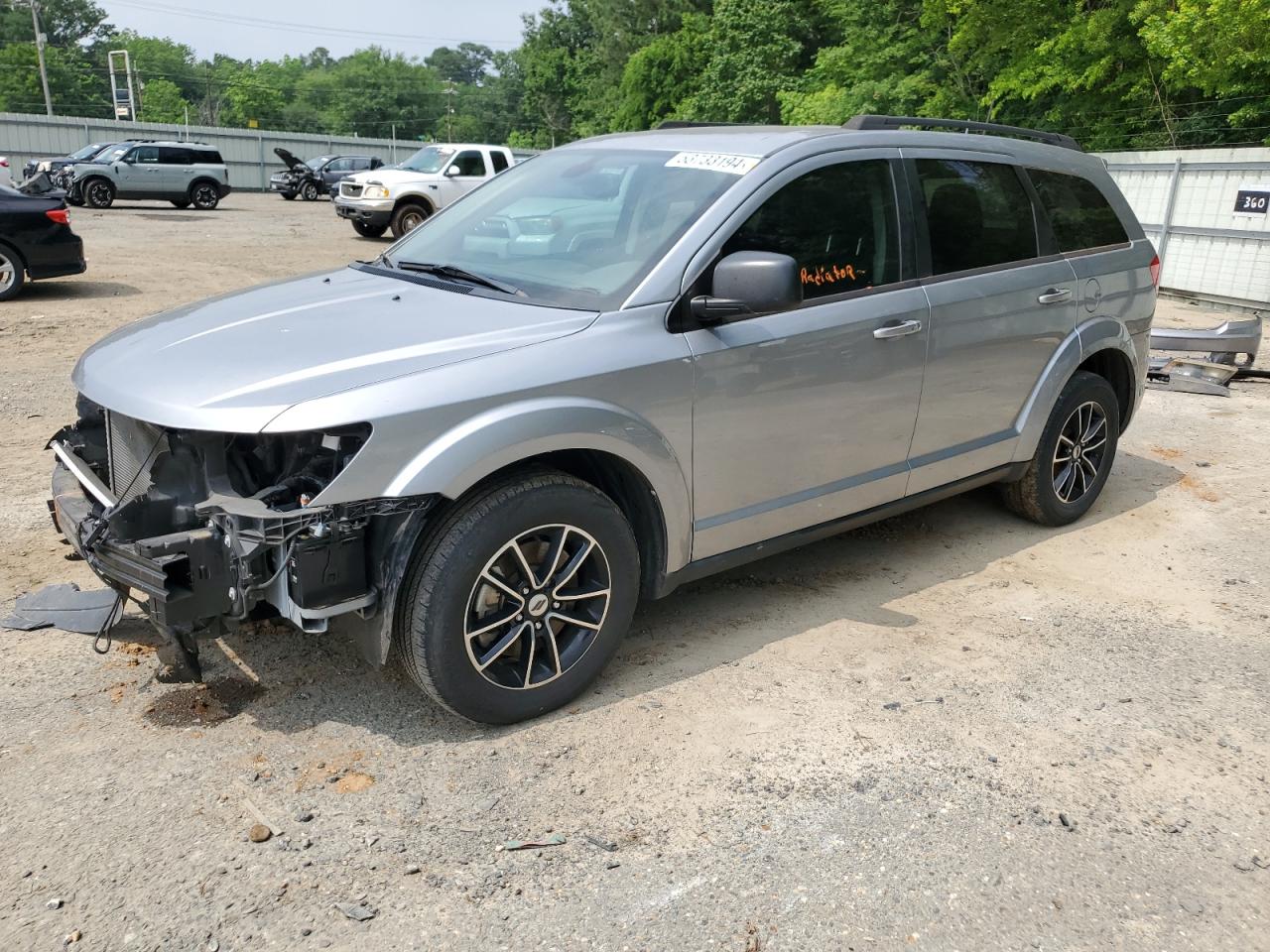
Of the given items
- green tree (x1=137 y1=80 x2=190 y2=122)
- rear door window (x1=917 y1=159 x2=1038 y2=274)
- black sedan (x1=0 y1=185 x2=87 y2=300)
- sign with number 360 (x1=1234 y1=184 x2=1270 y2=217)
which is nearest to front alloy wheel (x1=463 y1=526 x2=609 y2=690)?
rear door window (x1=917 y1=159 x2=1038 y2=274)

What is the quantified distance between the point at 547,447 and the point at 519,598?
0.49 metres

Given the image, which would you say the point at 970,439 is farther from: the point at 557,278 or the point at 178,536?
the point at 178,536

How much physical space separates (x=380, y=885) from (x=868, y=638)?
2231 millimetres

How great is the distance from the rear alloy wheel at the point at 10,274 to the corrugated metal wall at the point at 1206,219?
49.9 ft

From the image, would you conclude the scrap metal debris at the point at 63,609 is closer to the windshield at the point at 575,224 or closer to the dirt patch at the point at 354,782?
the dirt patch at the point at 354,782

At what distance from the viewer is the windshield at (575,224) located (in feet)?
12.1

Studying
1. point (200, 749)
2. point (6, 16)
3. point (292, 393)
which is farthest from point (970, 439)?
point (6, 16)

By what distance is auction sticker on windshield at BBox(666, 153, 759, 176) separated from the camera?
3.89 meters

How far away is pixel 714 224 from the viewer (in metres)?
3.71

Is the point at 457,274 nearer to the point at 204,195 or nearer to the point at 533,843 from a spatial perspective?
the point at 533,843

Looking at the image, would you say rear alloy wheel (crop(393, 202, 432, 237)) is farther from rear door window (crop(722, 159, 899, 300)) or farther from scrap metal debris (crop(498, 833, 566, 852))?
scrap metal debris (crop(498, 833, 566, 852))

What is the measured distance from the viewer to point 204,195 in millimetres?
29281

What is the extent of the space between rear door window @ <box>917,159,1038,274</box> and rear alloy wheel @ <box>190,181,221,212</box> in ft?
93.1

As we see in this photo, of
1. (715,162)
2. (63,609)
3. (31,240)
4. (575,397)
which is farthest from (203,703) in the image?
(31,240)
